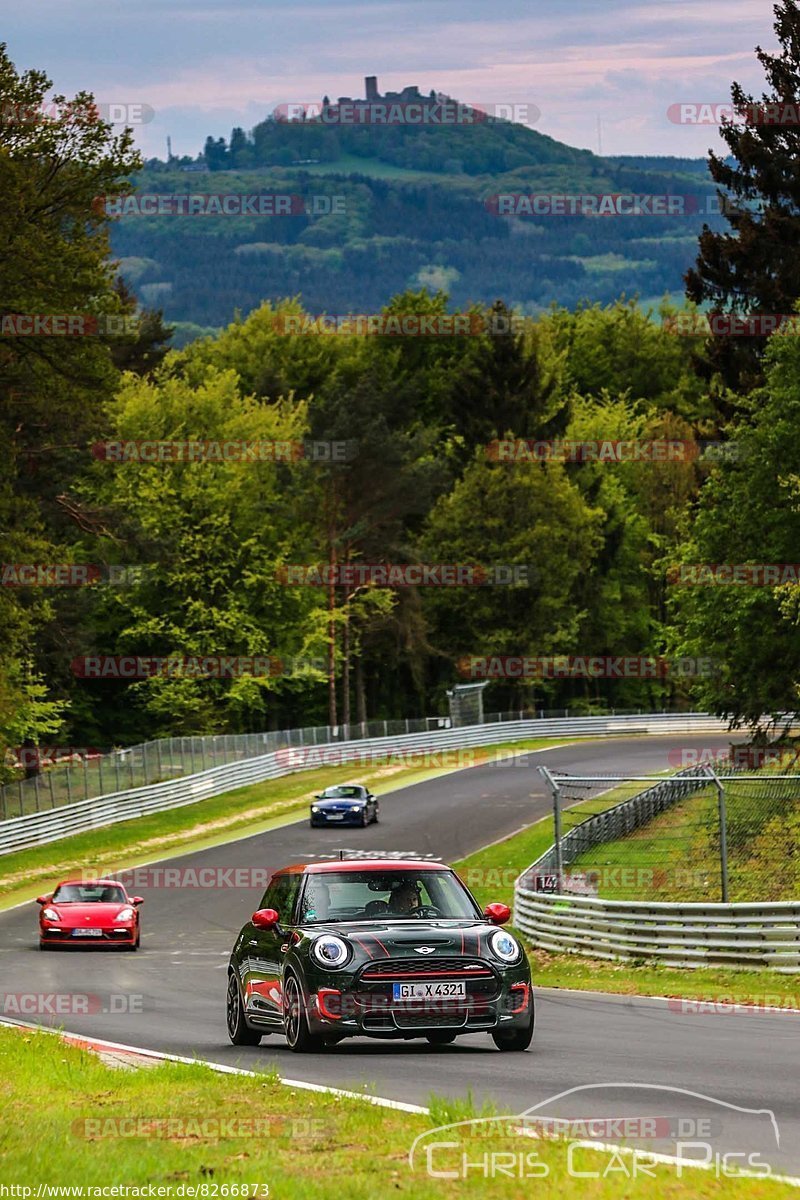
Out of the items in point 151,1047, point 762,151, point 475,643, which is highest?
point 762,151

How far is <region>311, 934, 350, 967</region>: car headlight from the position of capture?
43.9ft

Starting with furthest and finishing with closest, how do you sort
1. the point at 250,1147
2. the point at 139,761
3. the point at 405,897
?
the point at 139,761, the point at 405,897, the point at 250,1147

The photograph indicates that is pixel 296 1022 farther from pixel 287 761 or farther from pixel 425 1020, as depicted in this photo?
pixel 287 761

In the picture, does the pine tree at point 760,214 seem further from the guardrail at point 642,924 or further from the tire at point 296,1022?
the tire at point 296,1022

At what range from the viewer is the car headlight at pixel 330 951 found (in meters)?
13.4

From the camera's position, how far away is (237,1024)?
50.8 ft

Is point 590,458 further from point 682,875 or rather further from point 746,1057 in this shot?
point 746,1057

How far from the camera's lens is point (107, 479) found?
85625 millimetres

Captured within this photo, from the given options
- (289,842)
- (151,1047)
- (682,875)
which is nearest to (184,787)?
(289,842)

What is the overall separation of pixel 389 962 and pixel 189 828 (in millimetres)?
42462

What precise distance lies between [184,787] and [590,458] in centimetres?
4604

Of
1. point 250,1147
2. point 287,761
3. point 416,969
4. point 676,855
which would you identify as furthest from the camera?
point 287,761

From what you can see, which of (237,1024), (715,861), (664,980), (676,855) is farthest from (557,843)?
(237,1024)

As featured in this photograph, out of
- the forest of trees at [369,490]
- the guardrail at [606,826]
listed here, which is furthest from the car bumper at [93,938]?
the forest of trees at [369,490]
